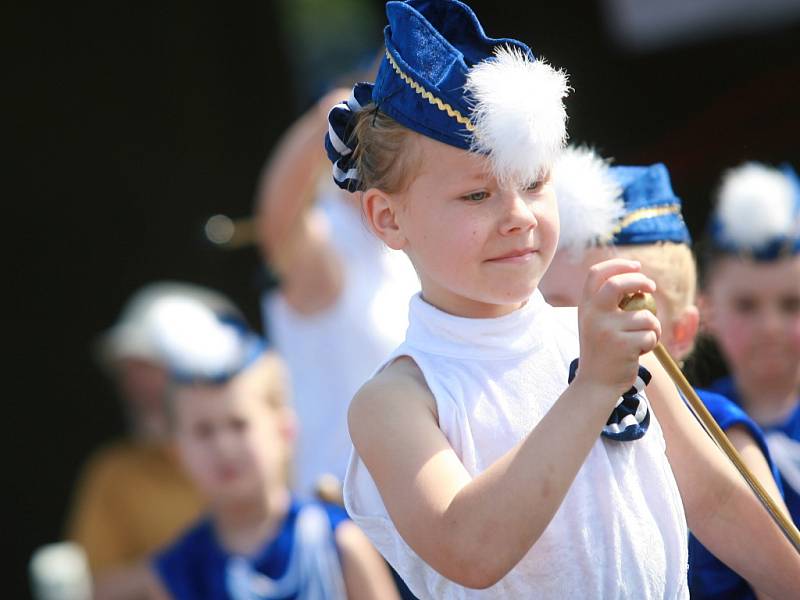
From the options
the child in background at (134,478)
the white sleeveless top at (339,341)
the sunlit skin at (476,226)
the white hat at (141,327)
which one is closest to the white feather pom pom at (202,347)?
the white sleeveless top at (339,341)

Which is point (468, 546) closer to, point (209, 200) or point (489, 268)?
point (489, 268)

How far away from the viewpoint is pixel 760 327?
11.5ft

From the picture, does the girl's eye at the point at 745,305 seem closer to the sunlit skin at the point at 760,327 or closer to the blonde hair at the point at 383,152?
the sunlit skin at the point at 760,327

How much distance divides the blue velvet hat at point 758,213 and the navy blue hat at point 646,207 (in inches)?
40.0

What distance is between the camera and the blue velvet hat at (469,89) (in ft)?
5.53

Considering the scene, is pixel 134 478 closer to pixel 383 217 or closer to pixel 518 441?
pixel 383 217

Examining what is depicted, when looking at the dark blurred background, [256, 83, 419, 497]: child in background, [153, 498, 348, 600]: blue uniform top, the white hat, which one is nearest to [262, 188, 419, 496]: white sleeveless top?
[256, 83, 419, 497]: child in background

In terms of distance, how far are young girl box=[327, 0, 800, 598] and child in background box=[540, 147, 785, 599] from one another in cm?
27

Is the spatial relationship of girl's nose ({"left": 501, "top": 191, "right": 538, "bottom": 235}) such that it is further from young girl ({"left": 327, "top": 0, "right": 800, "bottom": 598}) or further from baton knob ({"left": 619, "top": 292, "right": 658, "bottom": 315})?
baton knob ({"left": 619, "top": 292, "right": 658, "bottom": 315})

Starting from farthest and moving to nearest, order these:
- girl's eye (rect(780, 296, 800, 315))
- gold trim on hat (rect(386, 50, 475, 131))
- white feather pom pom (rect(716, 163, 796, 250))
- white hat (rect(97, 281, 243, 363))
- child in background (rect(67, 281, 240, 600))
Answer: white hat (rect(97, 281, 243, 363)), child in background (rect(67, 281, 240, 600)), girl's eye (rect(780, 296, 800, 315)), white feather pom pom (rect(716, 163, 796, 250)), gold trim on hat (rect(386, 50, 475, 131))

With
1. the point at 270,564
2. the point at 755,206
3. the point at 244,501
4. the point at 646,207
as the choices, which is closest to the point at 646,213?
the point at 646,207

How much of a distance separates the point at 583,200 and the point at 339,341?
192 cm

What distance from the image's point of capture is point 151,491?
5344 millimetres

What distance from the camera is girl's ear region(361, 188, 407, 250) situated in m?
1.88
